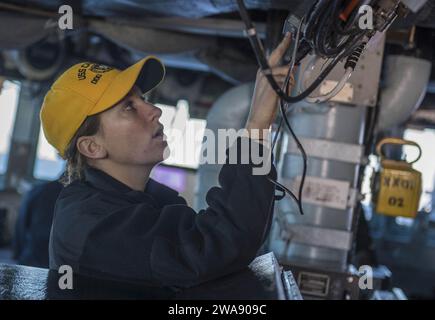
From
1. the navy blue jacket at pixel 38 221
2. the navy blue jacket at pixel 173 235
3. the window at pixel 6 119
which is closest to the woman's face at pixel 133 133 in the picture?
the navy blue jacket at pixel 173 235

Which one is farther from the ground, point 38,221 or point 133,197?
point 133,197

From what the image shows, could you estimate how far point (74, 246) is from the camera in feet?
4.57

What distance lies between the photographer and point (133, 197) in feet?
4.92

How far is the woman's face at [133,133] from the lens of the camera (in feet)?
5.06

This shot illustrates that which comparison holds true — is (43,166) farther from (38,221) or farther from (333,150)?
(333,150)

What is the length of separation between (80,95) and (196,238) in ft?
1.60

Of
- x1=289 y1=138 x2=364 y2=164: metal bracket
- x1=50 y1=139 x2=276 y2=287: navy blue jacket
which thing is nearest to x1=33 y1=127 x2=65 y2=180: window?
x1=289 y1=138 x2=364 y2=164: metal bracket

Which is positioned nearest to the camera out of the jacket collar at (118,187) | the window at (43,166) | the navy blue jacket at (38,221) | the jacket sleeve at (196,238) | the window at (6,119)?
the jacket sleeve at (196,238)

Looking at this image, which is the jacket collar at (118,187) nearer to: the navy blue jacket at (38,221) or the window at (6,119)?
the navy blue jacket at (38,221)

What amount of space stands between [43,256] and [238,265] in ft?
8.34

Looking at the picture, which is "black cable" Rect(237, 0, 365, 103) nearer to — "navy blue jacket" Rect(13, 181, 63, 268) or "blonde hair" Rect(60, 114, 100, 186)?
"blonde hair" Rect(60, 114, 100, 186)

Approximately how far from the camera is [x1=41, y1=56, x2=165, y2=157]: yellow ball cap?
5.06 ft

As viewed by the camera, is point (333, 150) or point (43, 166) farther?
point (43, 166)

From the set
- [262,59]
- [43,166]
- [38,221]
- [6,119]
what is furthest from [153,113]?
[43,166]
